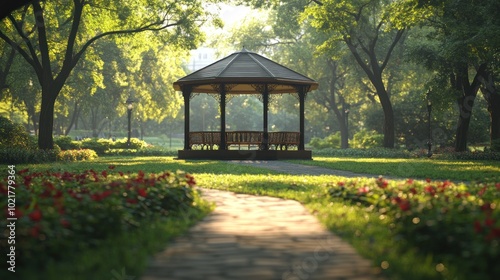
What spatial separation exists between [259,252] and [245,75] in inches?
895

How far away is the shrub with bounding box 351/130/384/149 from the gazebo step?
17.7 meters

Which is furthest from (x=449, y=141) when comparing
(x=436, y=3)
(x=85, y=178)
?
(x=85, y=178)

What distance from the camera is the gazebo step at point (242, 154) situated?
29.8 m

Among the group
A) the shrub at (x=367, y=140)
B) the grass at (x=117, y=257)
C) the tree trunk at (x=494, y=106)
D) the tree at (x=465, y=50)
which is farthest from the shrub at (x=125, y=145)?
the grass at (x=117, y=257)

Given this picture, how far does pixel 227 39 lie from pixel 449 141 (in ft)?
76.3

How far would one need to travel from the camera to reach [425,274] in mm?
5641

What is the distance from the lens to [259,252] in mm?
6703

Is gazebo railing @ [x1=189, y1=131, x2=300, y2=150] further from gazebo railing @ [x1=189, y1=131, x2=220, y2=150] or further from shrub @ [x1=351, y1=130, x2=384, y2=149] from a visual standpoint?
shrub @ [x1=351, y1=130, x2=384, y2=149]

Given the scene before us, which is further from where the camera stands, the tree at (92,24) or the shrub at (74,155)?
the tree at (92,24)

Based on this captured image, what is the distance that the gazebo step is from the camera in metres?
29.8

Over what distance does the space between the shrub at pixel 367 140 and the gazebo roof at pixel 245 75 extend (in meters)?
16.6

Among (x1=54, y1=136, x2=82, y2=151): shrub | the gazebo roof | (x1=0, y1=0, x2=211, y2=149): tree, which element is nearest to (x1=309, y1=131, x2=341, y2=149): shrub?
the gazebo roof

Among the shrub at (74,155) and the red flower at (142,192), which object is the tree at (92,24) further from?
the red flower at (142,192)

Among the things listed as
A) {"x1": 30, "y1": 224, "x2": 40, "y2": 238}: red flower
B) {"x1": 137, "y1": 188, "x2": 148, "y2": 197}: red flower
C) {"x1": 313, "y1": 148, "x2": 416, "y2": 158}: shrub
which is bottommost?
{"x1": 313, "y1": 148, "x2": 416, "y2": 158}: shrub
